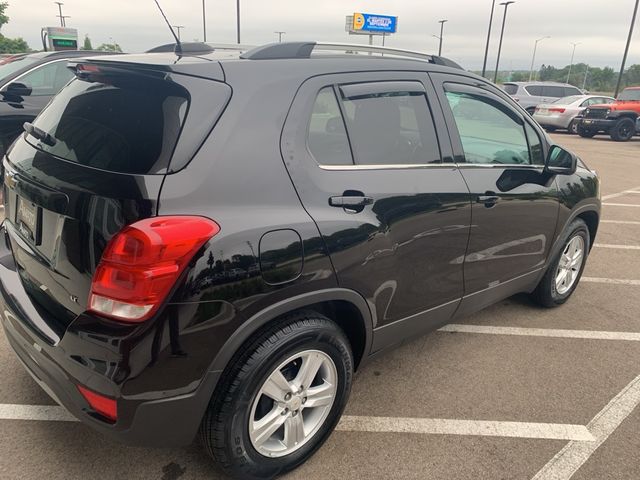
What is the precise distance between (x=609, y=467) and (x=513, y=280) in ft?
4.25

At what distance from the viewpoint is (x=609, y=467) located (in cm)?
239

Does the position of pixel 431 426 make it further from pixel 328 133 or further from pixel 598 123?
pixel 598 123

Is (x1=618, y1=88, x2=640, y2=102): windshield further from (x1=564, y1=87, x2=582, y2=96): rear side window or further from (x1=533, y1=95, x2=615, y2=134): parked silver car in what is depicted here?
(x1=564, y1=87, x2=582, y2=96): rear side window

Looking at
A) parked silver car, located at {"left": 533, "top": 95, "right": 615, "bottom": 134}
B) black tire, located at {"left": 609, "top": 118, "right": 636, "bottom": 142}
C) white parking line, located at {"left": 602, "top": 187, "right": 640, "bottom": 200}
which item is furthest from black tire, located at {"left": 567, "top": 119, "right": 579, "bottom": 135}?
white parking line, located at {"left": 602, "top": 187, "right": 640, "bottom": 200}

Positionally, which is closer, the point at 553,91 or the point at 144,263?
the point at 144,263

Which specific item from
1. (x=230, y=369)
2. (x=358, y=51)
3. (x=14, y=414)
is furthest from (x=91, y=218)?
(x=358, y=51)

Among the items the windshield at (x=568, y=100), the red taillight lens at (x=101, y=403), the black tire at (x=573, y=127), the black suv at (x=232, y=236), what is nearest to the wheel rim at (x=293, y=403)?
the black suv at (x=232, y=236)

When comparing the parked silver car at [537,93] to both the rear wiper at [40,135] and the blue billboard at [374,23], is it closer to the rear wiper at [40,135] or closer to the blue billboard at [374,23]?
the rear wiper at [40,135]

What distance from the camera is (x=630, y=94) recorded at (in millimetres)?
18188

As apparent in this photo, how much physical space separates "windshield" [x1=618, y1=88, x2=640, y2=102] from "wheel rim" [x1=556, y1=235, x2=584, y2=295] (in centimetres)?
1712

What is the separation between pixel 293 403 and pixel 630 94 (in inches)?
803

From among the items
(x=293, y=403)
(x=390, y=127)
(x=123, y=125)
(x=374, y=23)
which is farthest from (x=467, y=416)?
(x=374, y=23)

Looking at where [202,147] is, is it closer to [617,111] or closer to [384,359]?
[384,359]

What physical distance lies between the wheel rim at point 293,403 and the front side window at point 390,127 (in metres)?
0.94
